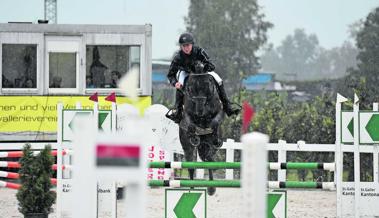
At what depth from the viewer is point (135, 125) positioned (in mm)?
3797

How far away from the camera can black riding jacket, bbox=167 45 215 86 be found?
31.3ft

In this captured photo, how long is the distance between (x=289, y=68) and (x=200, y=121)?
13526 cm

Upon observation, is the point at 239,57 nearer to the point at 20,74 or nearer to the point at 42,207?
the point at 20,74

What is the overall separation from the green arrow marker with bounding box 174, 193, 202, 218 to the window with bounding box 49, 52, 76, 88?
802 centimetres

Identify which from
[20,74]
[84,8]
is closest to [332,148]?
[20,74]

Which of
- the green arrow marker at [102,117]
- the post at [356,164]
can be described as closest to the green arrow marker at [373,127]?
the post at [356,164]

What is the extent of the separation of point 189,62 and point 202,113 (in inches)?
25.0

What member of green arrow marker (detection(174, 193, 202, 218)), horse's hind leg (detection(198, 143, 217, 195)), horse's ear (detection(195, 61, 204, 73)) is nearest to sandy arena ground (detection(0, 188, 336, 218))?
horse's hind leg (detection(198, 143, 217, 195))

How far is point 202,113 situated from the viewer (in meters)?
9.24

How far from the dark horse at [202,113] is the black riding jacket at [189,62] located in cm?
18

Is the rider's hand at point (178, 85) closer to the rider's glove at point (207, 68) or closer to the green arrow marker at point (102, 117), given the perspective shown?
the rider's glove at point (207, 68)

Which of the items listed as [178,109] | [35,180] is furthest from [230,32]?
[35,180]

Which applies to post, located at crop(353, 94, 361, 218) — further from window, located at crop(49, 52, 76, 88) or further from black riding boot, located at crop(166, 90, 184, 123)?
window, located at crop(49, 52, 76, 88)

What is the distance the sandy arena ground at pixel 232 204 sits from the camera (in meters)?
11.0
